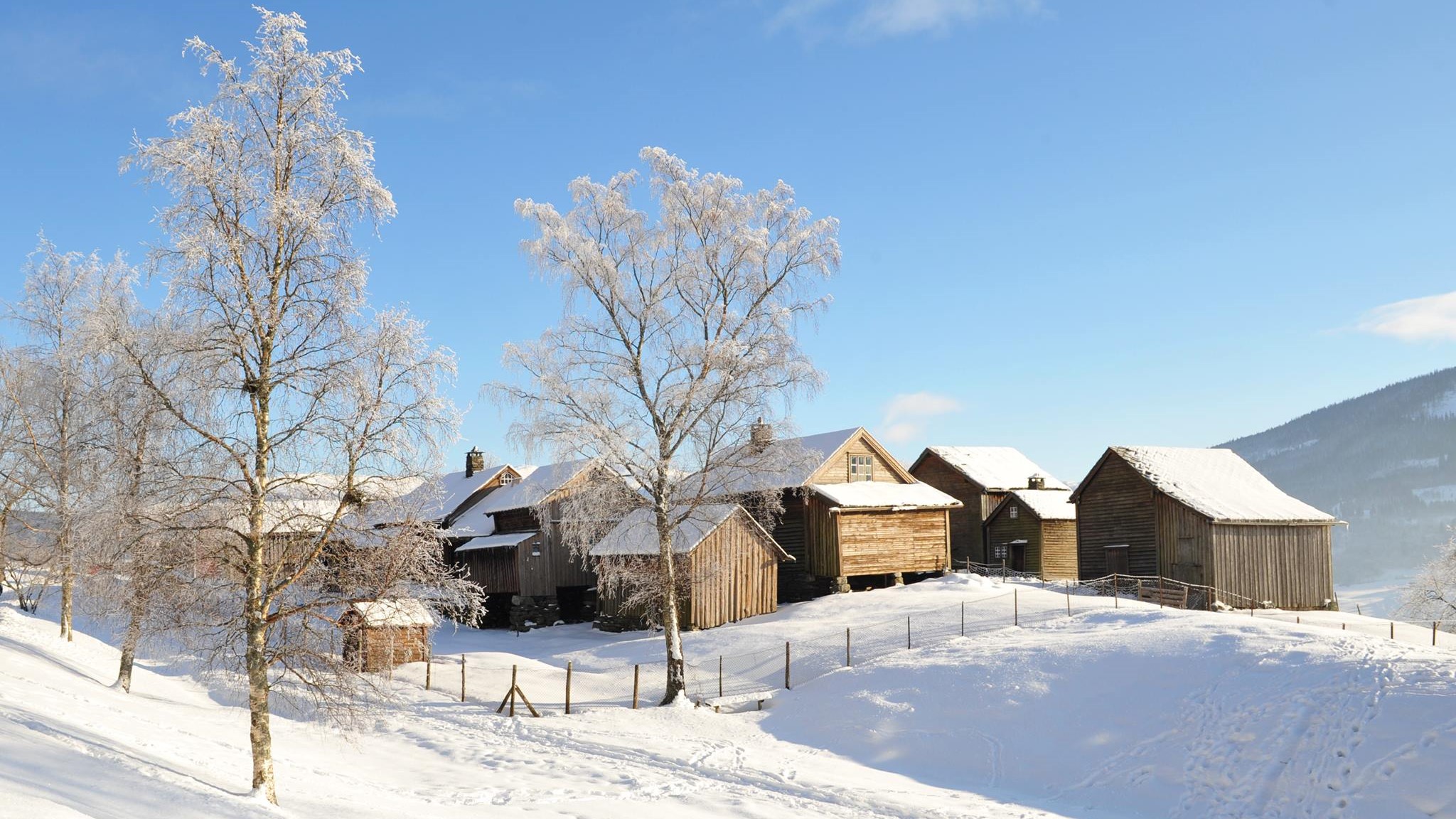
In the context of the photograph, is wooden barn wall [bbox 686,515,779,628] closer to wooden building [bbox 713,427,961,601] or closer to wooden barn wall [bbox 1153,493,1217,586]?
wooden building [bbox 713,427,961,601]

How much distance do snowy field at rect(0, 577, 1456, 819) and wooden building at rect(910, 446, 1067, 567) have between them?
29667mm

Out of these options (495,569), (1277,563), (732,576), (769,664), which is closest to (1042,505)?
(1277,563)

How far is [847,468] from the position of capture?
45812mm

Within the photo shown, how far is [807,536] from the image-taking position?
43.8 meters

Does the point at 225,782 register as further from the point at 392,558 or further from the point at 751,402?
the point at 751,402

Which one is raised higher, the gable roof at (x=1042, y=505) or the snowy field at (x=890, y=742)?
the gable roof at (x=1042, y=505)

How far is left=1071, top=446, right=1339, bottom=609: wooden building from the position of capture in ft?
131

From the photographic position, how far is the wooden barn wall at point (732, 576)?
1485 inches

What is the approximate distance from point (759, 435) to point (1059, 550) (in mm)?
33625

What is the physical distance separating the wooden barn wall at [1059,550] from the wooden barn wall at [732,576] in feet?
63.1

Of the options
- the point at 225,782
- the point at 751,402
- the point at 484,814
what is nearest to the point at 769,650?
the point at 751,402

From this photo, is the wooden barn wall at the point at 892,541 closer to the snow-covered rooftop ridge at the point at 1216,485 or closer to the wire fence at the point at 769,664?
the wire fence at the point at 769,664

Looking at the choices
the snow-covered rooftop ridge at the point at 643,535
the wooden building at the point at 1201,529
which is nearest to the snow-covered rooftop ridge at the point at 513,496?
the snow-covered rooftop ridge at the point at 643,535

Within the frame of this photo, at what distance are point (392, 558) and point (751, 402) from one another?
1287cm
